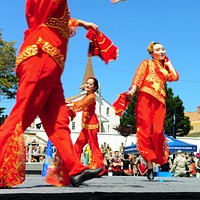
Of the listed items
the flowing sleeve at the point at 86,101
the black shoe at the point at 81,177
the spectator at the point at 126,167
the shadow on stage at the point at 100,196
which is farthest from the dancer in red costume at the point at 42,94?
the spectator at the point at 126,167

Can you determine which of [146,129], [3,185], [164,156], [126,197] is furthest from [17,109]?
[164,156]

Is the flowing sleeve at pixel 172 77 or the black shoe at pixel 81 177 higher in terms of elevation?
the flowing sleeve at pixel 172 77

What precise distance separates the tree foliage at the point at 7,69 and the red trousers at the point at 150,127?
2392 cm

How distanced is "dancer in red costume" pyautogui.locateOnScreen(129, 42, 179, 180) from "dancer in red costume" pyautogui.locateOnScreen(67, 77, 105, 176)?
1.07 m

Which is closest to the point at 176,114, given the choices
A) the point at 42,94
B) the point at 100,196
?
the point at 42,94

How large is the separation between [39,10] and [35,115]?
36.0 inches

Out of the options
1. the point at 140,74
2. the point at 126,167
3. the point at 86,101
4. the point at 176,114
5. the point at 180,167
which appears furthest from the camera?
the point at 176,114

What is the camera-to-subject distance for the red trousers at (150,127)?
19.8ft

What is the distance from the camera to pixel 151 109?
240 inches

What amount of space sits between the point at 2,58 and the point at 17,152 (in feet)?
91.2

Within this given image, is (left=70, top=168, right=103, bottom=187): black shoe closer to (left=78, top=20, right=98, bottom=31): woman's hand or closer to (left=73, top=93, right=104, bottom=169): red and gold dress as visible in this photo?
(left=78, top=20, right=98, bottom=31): woman's hand

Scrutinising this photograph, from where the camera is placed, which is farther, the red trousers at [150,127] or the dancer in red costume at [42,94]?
the red trousers at [150,127]

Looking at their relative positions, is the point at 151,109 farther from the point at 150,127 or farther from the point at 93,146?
the point at 93,146

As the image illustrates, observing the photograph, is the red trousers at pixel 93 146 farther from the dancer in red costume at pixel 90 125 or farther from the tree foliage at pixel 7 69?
the tree foliage at pixel 7 69
